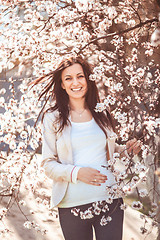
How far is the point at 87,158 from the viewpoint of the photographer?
7.04ft

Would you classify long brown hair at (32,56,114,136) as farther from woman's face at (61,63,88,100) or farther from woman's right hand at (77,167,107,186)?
woman's right hand at (77,167,107,186)

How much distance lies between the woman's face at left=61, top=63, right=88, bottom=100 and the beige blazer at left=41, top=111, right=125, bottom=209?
0.21 meters

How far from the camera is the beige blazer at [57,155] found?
210cm

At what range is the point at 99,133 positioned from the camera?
2232 mm

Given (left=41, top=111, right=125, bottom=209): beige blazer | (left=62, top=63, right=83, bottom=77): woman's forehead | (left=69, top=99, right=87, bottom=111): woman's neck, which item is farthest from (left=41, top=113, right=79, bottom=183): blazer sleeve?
(left=62, top=63, right=83, bottom=77): woman's forehead

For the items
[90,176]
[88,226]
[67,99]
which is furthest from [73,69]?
[88,226]

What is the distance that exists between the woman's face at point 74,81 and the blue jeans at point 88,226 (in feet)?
2.30

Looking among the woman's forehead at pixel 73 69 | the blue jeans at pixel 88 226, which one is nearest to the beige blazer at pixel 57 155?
the blue jeans at pixel 88 226

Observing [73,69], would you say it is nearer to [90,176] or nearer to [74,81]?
[74,81]

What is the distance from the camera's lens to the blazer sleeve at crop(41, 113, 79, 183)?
2.08 meters

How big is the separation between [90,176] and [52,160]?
0.28 m

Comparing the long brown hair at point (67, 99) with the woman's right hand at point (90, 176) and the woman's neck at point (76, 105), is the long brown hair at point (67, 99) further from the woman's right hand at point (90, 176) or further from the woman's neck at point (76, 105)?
the woman's right hand at point (90, 176)

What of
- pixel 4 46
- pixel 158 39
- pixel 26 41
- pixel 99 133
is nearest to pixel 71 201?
pixel 99 133

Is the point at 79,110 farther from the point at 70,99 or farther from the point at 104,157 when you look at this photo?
the point at 104,157
